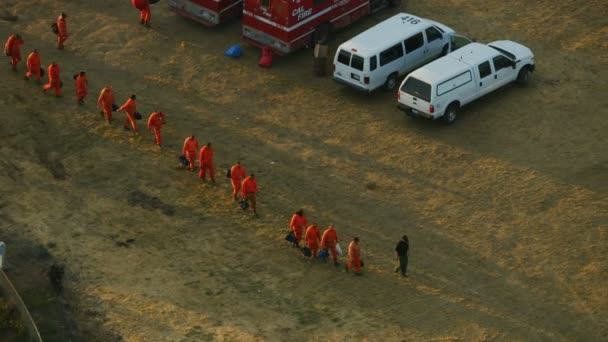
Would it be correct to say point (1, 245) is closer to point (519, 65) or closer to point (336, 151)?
point (336, 151)

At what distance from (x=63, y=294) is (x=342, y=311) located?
6.60m

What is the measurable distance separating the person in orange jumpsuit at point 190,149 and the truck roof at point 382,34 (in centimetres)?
637

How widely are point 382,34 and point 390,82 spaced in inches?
58.4

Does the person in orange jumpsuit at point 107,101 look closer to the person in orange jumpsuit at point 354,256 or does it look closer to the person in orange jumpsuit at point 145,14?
the person in orange jumpsuit at point 145,14

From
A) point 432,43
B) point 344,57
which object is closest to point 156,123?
point 344,57

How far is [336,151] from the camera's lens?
37.6m

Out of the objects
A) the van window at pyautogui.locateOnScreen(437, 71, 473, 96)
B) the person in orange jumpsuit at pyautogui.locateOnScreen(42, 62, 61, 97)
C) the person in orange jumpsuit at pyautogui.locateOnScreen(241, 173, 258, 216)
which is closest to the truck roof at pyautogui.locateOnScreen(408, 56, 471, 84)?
the van window at pyautogui.locateOnScreen(437, 71, 473, 96)

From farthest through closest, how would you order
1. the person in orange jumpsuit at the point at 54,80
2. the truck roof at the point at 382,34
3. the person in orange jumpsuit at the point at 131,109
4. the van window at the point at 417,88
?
the truck roof at the point at 382,34 < the person in orange jumpsuit at the point at 54,80 < the van window at the point at 417,88 < the person in orange jumpsuit at the point at 131,109

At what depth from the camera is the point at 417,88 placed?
3841 centimetres

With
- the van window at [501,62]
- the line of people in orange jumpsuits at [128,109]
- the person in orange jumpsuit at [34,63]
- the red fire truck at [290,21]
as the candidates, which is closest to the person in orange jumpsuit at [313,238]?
the line of people in orange jumpsuits at [128,109]

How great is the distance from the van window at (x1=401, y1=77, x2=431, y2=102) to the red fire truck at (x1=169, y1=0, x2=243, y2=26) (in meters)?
7.66

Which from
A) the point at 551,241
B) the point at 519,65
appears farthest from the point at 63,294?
the point at 519,65

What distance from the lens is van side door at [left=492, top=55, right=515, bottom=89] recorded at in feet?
130

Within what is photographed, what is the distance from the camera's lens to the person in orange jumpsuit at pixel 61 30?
137 ft
